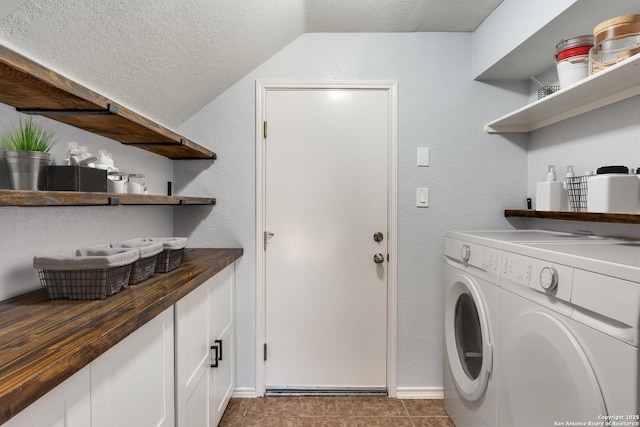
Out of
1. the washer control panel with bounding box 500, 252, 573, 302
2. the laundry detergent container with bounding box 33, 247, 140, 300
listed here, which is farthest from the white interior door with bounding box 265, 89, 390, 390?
the laundry detergent container with bounding box 33, 247, 140, 300

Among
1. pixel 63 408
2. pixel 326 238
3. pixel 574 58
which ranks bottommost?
pixel 63 408

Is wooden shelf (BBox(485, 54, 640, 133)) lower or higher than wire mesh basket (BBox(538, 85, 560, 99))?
lower

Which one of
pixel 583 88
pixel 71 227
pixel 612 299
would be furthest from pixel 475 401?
pixel 71 227

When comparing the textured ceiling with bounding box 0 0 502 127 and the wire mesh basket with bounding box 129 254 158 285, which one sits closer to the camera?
the textured ceiling with bounding box 0 0 502 127

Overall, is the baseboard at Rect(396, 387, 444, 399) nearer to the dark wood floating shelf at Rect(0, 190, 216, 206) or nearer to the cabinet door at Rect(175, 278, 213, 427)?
the cabinet door at Rect(175, 278, 213, 427)

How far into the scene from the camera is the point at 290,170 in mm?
2029

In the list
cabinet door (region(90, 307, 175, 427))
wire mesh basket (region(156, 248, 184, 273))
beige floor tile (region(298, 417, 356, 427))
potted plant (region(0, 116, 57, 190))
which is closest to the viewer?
cabinet door (region(90, 307, 175, 427))

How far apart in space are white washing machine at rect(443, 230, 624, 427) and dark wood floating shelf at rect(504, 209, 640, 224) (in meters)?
0.08

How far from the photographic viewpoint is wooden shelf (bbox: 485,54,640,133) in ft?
3.86

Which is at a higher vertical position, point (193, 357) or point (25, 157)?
point (25, 157)

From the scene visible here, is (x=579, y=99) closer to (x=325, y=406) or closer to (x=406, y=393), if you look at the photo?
(x=406, y=393)

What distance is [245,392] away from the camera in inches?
79.9

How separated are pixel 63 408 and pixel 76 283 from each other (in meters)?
0.45

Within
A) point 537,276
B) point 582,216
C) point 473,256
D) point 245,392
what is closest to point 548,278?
point 537,276
